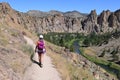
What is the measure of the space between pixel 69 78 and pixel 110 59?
14847 cm

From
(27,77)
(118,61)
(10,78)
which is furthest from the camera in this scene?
(118,61)

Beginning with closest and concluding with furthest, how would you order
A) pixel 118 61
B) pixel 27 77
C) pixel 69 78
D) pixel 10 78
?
pixel 10 78 < pixel 27 77 < pixel 69 78 < pixel 118 61

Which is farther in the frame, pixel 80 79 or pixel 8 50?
pixel 80 79

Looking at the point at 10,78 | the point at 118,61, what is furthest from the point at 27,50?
the point at 118,61

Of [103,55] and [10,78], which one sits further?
[103,55]

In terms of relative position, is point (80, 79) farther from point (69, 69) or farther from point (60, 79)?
point (60, 79)

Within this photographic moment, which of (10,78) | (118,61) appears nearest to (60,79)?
(10,78)

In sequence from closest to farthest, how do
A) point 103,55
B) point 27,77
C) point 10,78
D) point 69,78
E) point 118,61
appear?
point 10,78
point 27,77
point 69,78
point 118,61
point 103,55

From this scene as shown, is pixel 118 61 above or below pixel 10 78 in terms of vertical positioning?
below

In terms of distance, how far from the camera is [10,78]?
53.6 ft

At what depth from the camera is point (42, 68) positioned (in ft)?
73.9

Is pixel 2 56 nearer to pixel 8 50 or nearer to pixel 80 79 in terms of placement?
pixel 8 50

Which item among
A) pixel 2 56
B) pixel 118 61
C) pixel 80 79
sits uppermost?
pixel 2 56

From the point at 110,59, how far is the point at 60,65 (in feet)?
478
